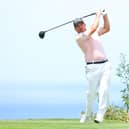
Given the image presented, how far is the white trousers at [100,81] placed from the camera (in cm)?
1493

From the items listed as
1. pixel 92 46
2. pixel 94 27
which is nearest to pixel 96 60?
pixel 92 46

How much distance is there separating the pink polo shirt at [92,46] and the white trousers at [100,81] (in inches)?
7.5

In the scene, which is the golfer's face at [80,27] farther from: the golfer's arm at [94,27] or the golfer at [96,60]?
the golfer's arm at [94,27]

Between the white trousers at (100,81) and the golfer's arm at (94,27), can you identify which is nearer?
the golfer's arm at (94,27)

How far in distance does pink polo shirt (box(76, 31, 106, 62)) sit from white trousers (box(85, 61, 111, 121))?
190mm

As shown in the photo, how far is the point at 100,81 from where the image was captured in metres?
15.1

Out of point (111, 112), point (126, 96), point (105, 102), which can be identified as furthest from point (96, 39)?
point (126, 96)

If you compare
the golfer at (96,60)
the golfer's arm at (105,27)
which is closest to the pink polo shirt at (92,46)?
the golfer at (96,60)

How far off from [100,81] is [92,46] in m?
0.87

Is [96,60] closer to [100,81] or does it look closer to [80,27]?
[100,81]

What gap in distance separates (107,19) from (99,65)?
114cm

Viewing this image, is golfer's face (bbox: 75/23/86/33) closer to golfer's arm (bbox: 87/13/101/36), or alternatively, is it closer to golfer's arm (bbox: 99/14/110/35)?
golfer's arm (bbox: 87/13/101/36)

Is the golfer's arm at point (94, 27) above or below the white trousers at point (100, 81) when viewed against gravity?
above

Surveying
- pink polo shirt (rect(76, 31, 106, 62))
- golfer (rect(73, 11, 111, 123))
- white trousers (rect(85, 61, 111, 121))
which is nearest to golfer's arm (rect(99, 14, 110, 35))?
golfer (rect(73, 11, 111, 123))
